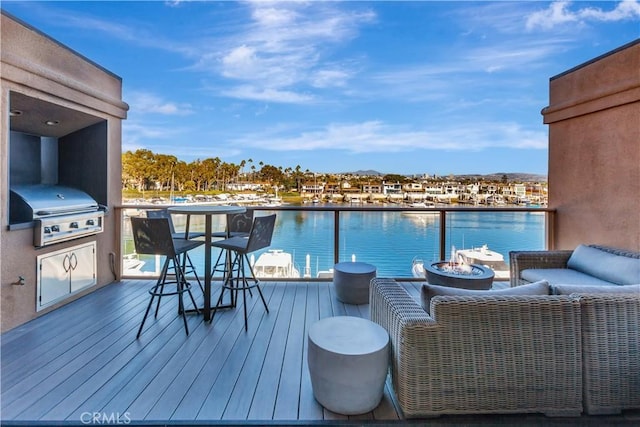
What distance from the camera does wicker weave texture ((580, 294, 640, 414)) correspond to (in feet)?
5.92

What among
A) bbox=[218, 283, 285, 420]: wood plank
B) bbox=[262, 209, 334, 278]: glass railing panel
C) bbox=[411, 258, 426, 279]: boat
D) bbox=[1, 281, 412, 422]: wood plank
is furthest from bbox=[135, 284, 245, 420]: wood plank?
bbox=[411, 258, 426, 279]: boat

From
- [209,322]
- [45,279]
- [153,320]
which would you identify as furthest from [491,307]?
[45,279]

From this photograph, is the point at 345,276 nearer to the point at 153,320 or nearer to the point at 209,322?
the point at 209,322

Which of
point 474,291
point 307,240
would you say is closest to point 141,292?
point 307,240

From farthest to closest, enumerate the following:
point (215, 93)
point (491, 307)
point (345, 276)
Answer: point (215, 93) → point (345, 276) → point (491, 307)

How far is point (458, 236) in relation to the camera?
15.6 feet

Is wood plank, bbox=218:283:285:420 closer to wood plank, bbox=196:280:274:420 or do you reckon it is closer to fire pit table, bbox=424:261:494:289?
wood plank, bbox=196:280:274:420

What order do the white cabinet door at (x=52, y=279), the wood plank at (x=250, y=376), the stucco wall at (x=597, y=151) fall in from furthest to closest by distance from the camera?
1. the stucco wall at (x=597, y=151)
2. the white cabinet door at (x=52, y=279)
3. the wood plank at (x=250, y=376)

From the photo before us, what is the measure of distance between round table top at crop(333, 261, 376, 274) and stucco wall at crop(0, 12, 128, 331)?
3.19 m

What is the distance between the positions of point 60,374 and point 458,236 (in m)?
4.65

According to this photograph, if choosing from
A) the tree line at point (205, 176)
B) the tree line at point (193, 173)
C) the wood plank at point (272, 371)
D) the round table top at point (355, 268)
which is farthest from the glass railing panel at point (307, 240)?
the tree line at point (193, 173)

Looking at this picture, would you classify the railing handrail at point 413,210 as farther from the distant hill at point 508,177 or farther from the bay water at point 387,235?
the distant hill at point 508,177

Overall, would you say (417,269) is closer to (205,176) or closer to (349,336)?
(349,336)

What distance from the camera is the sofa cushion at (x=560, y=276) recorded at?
10.5 ft
